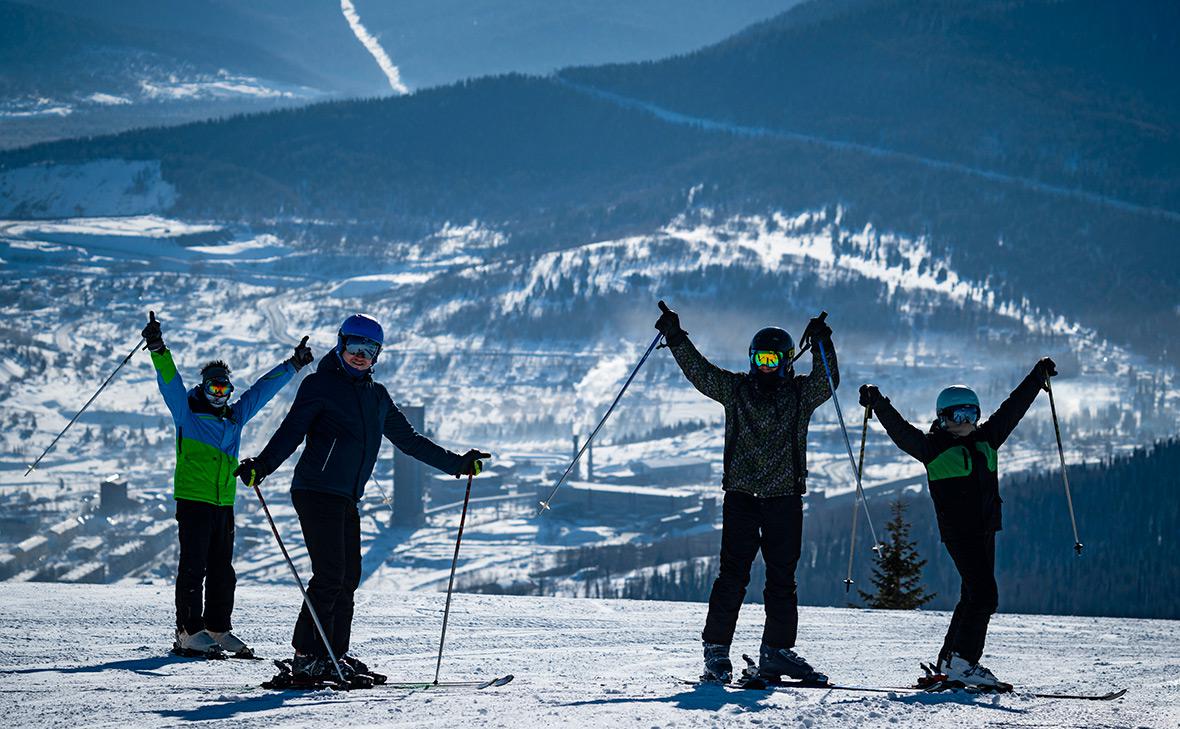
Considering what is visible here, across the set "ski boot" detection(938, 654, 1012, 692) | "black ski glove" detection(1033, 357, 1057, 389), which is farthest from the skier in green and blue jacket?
"black ski glove" detection(1033, 357, 1057, 389)

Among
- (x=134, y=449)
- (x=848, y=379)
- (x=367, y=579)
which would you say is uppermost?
(x=848, y=379)

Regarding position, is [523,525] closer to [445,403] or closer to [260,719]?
[445,403]

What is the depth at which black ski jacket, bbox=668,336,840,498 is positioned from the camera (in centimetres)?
812

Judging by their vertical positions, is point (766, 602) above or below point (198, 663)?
above

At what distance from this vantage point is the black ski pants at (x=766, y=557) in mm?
8133

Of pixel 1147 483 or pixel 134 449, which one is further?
pixel 134 449

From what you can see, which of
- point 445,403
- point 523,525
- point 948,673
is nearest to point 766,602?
point 948,673

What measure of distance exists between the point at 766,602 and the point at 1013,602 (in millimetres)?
74318

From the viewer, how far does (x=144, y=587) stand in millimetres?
13875

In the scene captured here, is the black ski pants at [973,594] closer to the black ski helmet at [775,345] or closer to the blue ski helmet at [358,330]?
the black ski helmet at [775,345]

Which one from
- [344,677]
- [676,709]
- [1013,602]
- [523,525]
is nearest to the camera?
[676,709]

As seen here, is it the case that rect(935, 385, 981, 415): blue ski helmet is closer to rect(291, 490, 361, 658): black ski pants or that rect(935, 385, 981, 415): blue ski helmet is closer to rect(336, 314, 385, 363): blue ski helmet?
rect(336, 314, 385, 363): blue ski helmet

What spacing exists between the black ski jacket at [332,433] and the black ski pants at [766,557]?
64.9 inches

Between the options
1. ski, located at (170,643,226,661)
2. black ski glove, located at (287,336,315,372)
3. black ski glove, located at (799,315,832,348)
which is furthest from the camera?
ski, located at (170,643,226,661)
